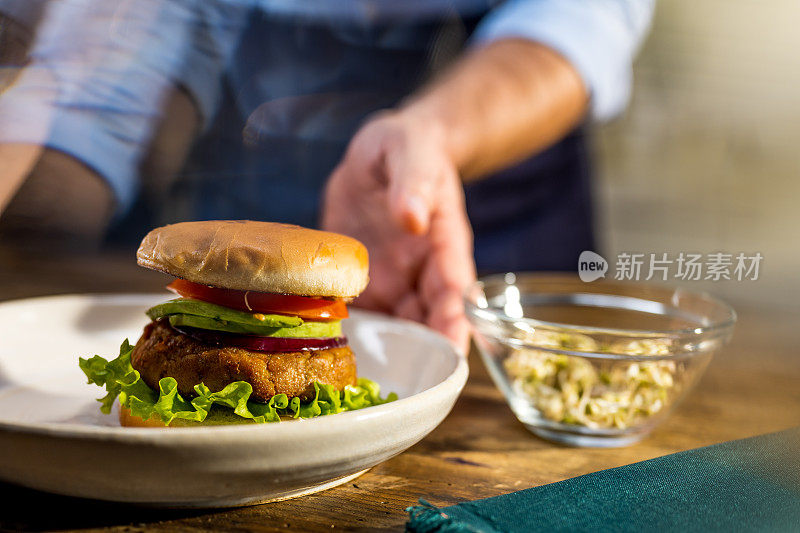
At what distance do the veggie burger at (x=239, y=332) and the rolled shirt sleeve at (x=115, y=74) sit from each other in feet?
1.91

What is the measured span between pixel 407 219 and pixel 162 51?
128cm

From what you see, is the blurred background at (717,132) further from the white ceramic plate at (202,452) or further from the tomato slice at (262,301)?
the white ceramic plate at (202,452)

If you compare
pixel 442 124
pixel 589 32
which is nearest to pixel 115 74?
pixel 442 124

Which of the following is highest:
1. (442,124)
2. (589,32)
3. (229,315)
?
(589,32)

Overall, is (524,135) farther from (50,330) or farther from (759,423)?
(50,330)

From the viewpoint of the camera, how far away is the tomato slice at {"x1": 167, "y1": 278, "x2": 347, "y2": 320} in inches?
45.3

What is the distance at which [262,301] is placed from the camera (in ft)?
3.78

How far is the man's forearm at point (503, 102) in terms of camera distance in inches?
103

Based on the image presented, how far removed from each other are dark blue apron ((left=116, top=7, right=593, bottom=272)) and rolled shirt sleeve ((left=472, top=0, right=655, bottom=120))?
306 mm

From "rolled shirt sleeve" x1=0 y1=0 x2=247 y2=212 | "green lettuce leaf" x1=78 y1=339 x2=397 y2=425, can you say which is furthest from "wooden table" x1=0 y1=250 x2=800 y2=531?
"rolled shirt sleeve" x1=0 y1=0 x2=247 y2=212

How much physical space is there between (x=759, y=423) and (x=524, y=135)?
5.30 ft

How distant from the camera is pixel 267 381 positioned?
3.69 ft

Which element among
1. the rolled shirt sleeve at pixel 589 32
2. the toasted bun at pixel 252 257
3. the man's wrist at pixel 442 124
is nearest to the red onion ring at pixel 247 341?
the toasted bun at pixel 252 257

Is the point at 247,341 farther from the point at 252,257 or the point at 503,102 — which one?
the point at 503,102
